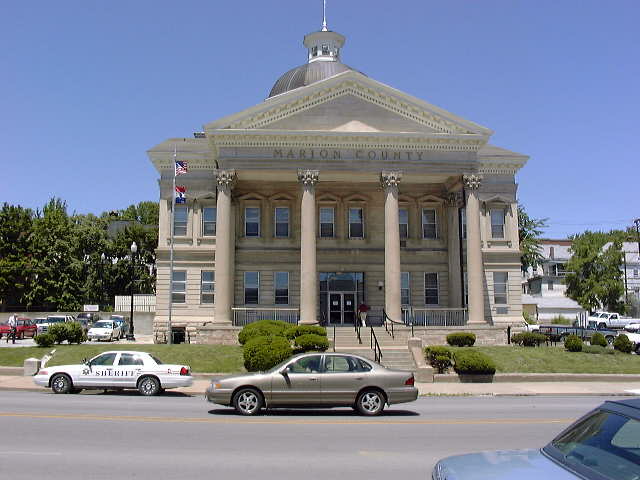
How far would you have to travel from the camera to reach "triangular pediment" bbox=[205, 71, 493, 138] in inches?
1415

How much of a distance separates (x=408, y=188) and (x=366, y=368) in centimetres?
2719

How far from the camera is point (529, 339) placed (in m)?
33.3

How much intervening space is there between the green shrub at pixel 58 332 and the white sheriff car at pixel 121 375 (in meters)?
11.4

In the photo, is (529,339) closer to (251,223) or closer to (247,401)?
(251,223)

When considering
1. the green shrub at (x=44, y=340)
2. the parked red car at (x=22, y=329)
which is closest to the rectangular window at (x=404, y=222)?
the green shrub at (x=44, y=340)

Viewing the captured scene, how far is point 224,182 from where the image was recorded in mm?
35500

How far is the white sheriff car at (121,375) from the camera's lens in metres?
20.1

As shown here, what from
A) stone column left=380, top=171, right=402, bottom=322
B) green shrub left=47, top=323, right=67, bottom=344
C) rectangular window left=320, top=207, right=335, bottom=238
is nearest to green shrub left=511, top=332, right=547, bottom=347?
stone column left=380, top=171, right=402, bottom=322

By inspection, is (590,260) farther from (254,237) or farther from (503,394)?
(503,394)

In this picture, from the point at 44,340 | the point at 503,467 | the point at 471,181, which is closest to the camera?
the point at 503,467

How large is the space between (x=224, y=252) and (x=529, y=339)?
16901 mm

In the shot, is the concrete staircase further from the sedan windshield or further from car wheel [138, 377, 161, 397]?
the sedan windshield

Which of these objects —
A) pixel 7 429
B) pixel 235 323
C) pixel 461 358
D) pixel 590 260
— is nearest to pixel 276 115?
pixel 235 323

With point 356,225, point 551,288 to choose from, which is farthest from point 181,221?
point 551,288
